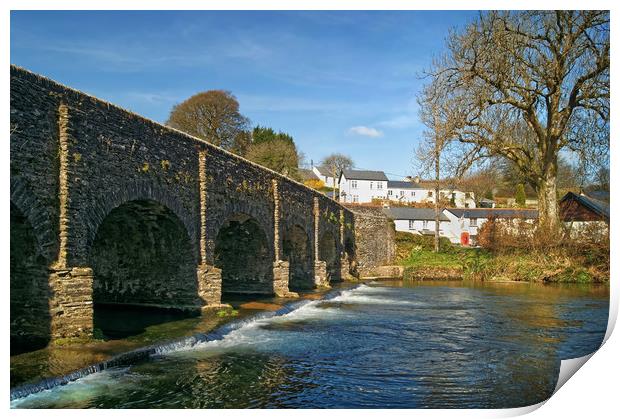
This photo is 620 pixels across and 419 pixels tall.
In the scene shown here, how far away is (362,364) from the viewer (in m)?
10.0

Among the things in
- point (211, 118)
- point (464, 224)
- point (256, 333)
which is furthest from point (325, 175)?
point (256, 333)

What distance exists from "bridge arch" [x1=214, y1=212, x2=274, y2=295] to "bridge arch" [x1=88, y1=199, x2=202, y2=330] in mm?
5178

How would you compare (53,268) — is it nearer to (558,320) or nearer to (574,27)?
(558,320)

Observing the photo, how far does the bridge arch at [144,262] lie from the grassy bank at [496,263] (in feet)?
46.3

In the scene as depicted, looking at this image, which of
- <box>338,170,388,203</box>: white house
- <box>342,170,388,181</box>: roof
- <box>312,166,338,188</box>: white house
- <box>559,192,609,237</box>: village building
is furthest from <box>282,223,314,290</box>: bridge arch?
<box>312,166,338,188</box>: white house

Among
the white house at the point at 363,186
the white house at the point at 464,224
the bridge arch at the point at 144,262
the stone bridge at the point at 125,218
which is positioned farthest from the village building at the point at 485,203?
the bridge arch at the point at 144,262

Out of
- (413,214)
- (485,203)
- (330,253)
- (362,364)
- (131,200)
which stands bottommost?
(362,364)

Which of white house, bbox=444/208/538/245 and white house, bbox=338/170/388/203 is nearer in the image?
white house, bbox=444/208/538/245

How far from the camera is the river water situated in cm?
759

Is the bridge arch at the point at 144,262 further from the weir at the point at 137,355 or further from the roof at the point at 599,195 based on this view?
the roof at the point at 599,195

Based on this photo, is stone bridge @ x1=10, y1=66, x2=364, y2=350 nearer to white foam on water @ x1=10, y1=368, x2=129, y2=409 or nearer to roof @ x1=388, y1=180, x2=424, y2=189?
white foam on water @ x1=10, y1=368, x2=129, y2=409

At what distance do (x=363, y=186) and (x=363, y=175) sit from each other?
62.1 inches

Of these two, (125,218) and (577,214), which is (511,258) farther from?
(125,218)

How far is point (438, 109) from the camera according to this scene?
24.2 metres
